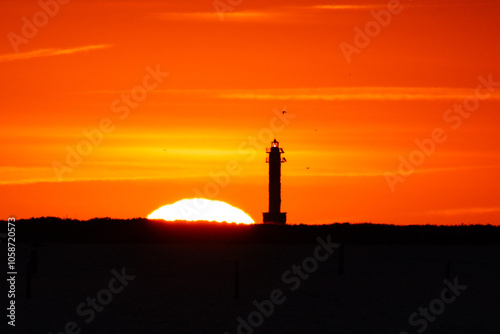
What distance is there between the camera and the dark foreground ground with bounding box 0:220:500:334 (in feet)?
74.2

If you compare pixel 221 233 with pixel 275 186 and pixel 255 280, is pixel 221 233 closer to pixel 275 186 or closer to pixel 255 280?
pixel 255 280

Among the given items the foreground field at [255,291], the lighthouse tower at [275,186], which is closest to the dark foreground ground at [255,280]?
the foreground field at [255,291]

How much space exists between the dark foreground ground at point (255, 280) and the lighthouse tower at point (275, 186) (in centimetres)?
1523

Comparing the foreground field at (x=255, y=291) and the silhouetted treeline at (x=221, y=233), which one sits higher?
the silhouetted treeline at (x=221, y=233)

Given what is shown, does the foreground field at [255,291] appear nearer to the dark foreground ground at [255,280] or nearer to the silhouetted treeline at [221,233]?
the dark foreground ground at [255,280]

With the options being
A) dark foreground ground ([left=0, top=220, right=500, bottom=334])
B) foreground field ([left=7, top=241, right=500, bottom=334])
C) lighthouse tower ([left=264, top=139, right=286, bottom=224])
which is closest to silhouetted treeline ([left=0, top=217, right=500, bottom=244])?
dark foreground ground ([left=0, top=220, right=500, bottom=334])

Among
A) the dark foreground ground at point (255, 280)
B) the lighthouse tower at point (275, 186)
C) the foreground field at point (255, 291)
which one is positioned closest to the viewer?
the foreground field at point (255, 291)

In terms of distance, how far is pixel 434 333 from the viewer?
2183cm

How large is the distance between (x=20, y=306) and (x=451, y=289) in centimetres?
1275

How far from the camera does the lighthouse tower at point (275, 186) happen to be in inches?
2275

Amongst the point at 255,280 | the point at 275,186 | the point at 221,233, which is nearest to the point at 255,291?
the point at 255,280

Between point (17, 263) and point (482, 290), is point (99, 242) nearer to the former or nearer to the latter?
point (17, 263)

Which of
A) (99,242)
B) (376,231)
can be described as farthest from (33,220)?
(376,231)

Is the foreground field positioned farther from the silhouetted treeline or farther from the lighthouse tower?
the lighthouse tower
